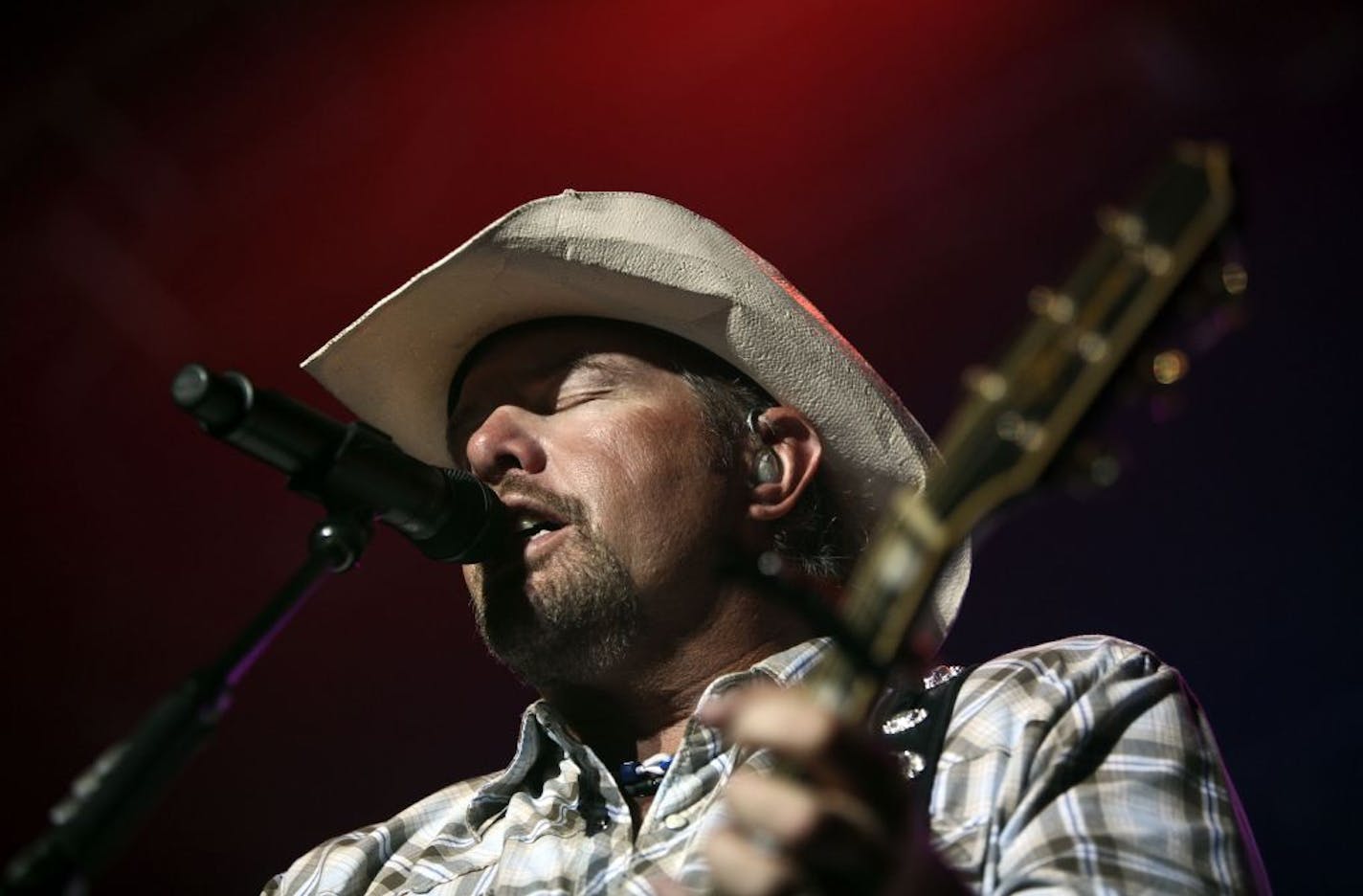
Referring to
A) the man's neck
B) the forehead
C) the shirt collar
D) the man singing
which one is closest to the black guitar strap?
the man singing

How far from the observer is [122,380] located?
139 inches

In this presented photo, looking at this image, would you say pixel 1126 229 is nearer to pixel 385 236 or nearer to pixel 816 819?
pixel 816 819

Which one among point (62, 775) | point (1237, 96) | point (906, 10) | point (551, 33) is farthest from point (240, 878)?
point (1237, 96)

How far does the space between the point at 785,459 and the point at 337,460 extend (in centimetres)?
116

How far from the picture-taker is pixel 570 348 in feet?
8.54

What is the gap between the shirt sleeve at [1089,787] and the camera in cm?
165

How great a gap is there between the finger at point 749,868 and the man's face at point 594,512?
110cm

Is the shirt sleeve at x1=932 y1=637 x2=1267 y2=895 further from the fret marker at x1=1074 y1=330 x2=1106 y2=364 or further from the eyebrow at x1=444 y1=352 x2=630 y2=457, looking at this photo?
the eyebrow at x1=444 y1=352 x2=630 y2=457

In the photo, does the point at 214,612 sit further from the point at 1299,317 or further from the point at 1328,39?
the point at 1328,39

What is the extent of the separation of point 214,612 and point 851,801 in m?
2.89

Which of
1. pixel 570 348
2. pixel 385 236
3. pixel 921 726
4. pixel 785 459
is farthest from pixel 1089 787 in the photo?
pixel 385 236

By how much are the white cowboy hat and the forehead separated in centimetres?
2

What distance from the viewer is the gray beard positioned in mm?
2228

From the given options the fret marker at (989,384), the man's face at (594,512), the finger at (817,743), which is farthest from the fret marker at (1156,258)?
the man's face at (594,512)
